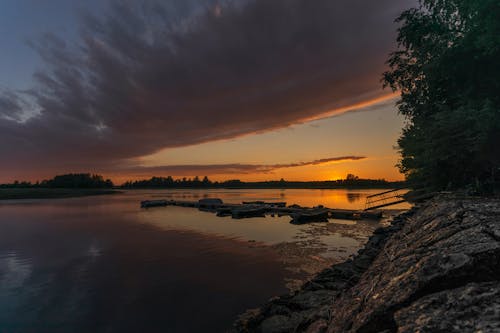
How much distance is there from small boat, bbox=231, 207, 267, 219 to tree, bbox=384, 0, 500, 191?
2733cm

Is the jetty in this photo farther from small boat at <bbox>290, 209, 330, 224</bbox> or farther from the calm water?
the calm water

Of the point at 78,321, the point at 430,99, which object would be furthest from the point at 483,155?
the point at 78,321

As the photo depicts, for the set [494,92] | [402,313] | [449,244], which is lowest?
[402,313]

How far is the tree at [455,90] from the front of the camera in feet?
44.2

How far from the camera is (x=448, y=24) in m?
19.4

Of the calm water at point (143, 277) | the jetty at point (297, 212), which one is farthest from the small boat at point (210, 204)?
the calm water at point (143, 277)

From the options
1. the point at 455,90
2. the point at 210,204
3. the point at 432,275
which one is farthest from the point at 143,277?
the point at 210,204

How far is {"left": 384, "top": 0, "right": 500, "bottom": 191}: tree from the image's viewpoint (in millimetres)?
13484

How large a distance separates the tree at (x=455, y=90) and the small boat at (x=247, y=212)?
89.7ft

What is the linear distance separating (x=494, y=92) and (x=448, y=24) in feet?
22.6

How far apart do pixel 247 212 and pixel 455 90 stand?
104 feet

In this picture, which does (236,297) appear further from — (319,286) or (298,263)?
(298,263)

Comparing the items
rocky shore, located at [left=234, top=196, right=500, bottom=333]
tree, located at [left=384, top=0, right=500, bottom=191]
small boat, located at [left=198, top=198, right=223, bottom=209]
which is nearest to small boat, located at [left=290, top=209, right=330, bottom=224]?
tree, located at [left=384, top=0, right=500, bottom=191]

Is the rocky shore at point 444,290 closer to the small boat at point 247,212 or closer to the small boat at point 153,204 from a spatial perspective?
the small boat at point 247,212
